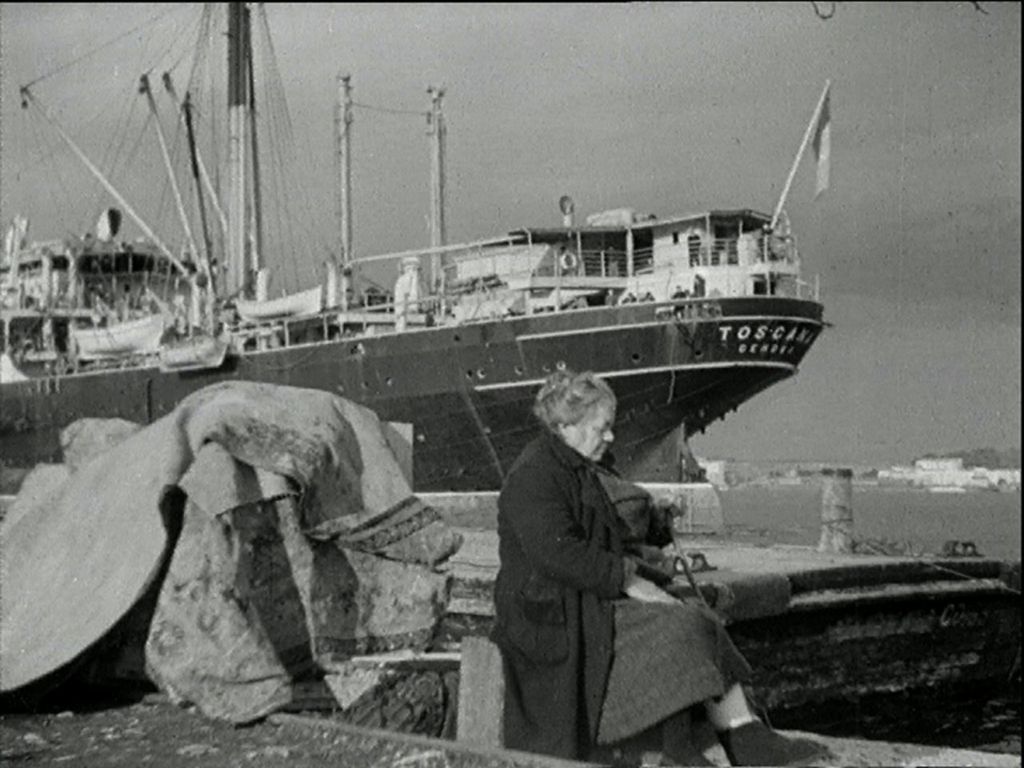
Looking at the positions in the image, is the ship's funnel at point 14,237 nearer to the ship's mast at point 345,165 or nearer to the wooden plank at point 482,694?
the ship's mast at point 345,165

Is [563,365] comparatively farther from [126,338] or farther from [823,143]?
[126,338]

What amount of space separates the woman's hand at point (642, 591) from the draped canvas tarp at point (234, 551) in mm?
2250

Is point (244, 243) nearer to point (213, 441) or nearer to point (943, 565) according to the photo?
point (943, 565)

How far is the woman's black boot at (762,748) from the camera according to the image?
5.10 metres

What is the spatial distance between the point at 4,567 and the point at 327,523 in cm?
181

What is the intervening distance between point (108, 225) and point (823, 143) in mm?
26566

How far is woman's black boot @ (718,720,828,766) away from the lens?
5102 mm

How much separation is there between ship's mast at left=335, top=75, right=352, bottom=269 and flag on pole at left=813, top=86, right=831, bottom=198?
1687cm

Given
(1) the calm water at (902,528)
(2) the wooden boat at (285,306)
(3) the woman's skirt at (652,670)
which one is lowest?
(1) the calm water at (902,528)

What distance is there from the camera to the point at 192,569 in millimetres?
6629

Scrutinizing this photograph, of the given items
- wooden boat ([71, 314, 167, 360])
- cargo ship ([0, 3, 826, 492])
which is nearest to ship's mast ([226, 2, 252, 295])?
cargo ship ([0, 3, 826, 492])

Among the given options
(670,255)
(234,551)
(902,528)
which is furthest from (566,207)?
(902,528)

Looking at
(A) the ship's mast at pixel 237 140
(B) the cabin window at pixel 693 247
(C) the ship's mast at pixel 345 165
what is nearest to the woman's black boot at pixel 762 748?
(B) the cabin window at pixel 693 247

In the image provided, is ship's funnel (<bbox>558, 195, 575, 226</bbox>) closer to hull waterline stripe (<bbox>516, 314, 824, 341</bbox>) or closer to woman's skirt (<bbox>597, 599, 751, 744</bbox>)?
hull waterline stripe (<bbox>516, 314, 824, 341</bbox>)
